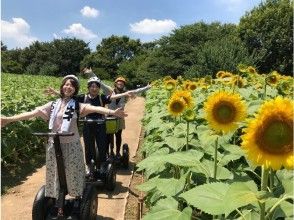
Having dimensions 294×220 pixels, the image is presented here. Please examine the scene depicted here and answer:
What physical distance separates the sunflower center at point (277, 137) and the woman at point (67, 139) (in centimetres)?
310

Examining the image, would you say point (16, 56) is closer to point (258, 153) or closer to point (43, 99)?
point (43, 99)

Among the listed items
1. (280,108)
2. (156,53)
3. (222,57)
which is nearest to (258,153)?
(280,108)

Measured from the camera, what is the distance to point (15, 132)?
9.17 m

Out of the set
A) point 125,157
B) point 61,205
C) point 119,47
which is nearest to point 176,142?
point 61,205

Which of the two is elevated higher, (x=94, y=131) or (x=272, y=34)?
(x=272, y=34)

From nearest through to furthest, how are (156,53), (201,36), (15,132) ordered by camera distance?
(15,132) < (156,53) < (201,36)

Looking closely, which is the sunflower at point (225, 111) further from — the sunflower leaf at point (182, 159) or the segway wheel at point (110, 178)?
the segway wheel at point (110, 178)

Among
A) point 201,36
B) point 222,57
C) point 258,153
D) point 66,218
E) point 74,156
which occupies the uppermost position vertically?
point 201,36

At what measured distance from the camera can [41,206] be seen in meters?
5.10

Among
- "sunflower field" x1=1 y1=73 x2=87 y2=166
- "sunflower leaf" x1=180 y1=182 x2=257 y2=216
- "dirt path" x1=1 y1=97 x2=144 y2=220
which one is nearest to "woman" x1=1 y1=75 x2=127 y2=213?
"dirt path" x1=1 y1=97 x2=144 y2=220

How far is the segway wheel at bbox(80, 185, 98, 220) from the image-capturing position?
5.10 meters

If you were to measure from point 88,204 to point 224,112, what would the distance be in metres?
2.58

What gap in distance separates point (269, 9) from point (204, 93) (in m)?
37.9

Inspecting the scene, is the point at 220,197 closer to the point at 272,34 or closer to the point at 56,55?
the point at 272,34
